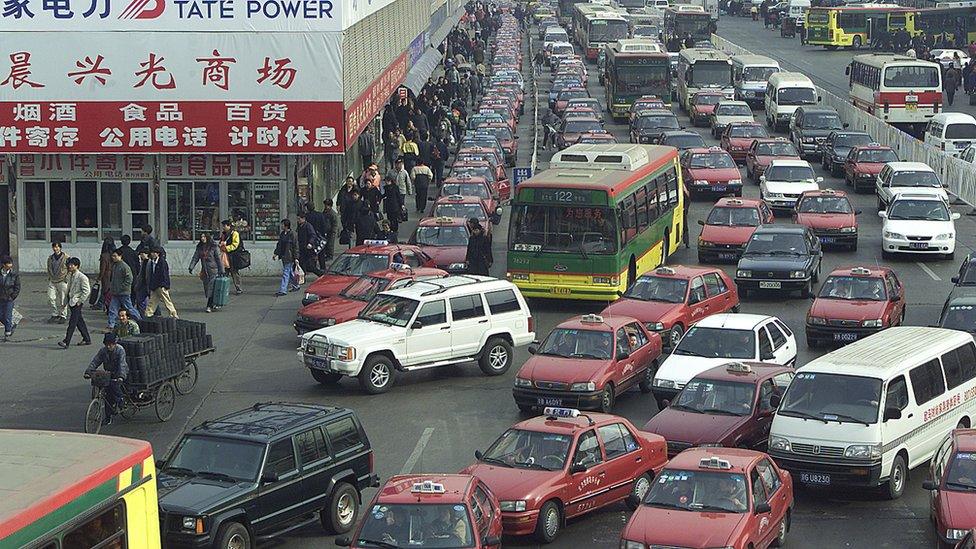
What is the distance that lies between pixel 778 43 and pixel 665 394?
3604 inches

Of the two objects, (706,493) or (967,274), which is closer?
(706,493)

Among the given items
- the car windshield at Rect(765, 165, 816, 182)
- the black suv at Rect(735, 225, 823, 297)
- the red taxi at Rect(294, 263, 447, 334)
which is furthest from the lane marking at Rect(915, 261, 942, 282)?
the red taxi at Rect(294, 263, 447, 334)

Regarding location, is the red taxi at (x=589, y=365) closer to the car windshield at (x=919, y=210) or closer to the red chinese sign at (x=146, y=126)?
the red chinese sign at (x=146, y=126)

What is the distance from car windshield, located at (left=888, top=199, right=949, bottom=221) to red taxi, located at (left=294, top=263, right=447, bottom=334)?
1236 centimetres

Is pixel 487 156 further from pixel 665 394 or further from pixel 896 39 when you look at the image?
pixel 896 39

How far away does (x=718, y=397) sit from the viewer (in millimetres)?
21859

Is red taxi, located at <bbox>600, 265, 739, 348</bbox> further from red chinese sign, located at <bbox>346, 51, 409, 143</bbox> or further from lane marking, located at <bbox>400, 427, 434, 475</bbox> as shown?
red chinese sign, located at <bbox>346, 51, 409, 143</bbox>

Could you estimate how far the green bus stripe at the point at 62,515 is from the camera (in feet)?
36.6

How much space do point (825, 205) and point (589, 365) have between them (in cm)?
1628

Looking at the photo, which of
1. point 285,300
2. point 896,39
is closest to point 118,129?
point 285,300

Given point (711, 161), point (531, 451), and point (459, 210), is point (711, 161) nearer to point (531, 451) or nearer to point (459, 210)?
point (459, 210)

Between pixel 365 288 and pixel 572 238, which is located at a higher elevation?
pixel 572 238

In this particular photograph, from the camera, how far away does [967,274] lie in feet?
98.9

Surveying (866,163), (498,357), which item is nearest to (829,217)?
(866,163)
